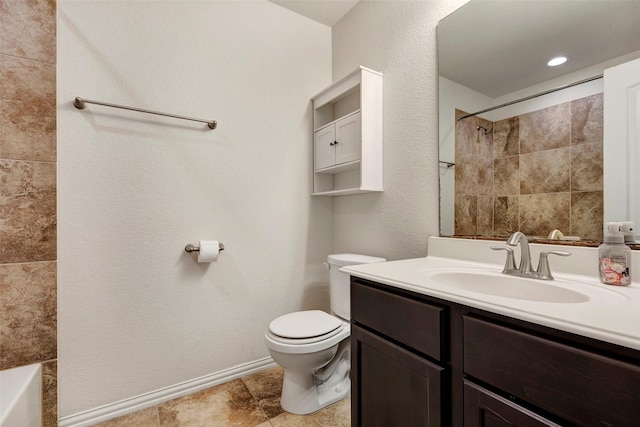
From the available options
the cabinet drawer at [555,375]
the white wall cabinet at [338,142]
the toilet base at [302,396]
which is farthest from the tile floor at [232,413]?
the white wall cabinet at [338,142]

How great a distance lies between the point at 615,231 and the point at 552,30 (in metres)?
0.79

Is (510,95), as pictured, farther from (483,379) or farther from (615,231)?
(483,379)

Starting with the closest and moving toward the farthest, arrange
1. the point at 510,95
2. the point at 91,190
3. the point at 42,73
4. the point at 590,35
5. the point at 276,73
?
1. the point at 590,35
2. the point at 510,95
3. the point at 42,73
4. the point at 91,190
5. the point at 276,73

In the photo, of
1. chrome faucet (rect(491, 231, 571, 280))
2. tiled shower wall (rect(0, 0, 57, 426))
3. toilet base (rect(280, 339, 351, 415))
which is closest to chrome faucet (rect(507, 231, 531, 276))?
chrome faucet (rect(491, 231, 571, 280))

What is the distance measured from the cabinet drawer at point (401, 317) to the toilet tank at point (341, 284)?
0.58 metres

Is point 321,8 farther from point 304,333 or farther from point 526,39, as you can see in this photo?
point 304,333

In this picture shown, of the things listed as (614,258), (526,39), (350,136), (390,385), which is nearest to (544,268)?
(614,258)

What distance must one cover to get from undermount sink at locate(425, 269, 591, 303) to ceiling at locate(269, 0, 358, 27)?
1.91 metres

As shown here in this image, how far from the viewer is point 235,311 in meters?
1.85

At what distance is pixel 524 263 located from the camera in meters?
1.04

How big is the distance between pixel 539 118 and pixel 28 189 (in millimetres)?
2219

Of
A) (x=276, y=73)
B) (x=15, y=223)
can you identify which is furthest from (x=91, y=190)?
(x=276, y=73)

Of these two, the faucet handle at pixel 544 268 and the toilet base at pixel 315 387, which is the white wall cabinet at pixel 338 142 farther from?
the toilet base at pixel 315 387

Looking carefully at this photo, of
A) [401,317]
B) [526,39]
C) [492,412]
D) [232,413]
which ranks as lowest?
[232,413]
